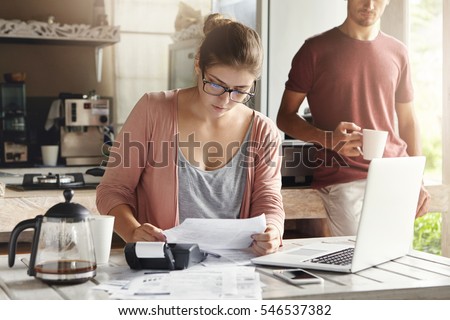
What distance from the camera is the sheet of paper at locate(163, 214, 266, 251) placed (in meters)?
1.67

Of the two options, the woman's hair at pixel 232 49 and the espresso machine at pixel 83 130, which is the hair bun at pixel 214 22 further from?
the espresso machine at pixel 83 130

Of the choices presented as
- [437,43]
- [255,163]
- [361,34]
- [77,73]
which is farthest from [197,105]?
[437,43]

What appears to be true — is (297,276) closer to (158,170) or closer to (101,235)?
(101,235)

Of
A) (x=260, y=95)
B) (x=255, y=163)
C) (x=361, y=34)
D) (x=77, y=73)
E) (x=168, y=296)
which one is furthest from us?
(x=77, y=73)

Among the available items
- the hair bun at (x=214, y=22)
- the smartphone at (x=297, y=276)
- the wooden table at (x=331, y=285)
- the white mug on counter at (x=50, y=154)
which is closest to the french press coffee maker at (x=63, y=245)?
the wooden table at (x=331, y=285)

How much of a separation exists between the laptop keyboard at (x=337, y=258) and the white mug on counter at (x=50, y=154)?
2.57 metres

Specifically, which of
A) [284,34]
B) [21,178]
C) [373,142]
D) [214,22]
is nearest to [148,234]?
[214,22]

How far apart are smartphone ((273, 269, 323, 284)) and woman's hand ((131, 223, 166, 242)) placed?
0.31 m

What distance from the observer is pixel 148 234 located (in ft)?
5.70

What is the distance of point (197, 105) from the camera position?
2.12 metres

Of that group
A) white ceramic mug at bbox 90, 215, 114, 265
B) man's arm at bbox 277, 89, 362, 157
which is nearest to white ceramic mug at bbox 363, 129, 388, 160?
man's arm at bbox 277, 89, 362, 157

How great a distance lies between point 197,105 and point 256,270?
2.17 ft

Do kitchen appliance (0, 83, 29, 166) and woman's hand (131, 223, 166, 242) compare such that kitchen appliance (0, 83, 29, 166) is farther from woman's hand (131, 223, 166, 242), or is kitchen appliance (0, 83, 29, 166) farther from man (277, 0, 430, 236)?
woman's hand (131, 223, 166, 242)

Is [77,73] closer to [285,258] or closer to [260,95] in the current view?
[260,95]
